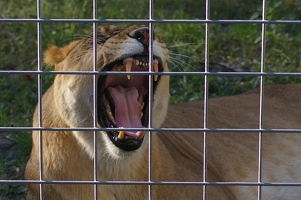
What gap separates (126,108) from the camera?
273 centimetres

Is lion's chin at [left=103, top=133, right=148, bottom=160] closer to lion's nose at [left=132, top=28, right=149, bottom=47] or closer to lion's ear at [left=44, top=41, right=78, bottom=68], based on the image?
lion's nose at [left=132, top=28, right=149, bottom=47]

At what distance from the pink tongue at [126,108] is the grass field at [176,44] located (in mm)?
1158

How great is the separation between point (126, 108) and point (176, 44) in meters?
2.28

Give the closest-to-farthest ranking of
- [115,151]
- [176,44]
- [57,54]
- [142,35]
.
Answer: [142,35] → [115,151] → [57,54] → [176,44]

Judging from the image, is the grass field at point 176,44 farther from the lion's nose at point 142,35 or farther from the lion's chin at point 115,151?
the lion's nose at point 142,35

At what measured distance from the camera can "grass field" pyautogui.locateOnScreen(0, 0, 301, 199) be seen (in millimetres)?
4426

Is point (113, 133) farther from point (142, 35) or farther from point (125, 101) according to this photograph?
point (142, 35)

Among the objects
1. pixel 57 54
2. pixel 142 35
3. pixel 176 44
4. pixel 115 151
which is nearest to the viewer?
pixel 142 35

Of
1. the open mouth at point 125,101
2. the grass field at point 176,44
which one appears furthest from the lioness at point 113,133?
the grass field at point 176,44

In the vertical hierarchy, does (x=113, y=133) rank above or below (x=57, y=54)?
below

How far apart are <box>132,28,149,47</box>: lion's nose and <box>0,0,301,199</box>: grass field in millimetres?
1416

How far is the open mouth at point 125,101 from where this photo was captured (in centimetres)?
259

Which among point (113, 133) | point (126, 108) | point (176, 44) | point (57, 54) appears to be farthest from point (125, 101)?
point (176, 44)

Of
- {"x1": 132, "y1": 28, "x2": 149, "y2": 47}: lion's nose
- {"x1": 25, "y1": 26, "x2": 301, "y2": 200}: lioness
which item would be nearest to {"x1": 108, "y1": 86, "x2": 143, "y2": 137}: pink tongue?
{"x1": 25, "y1": 26, "x2": 301, "y2": 200}: lioness
